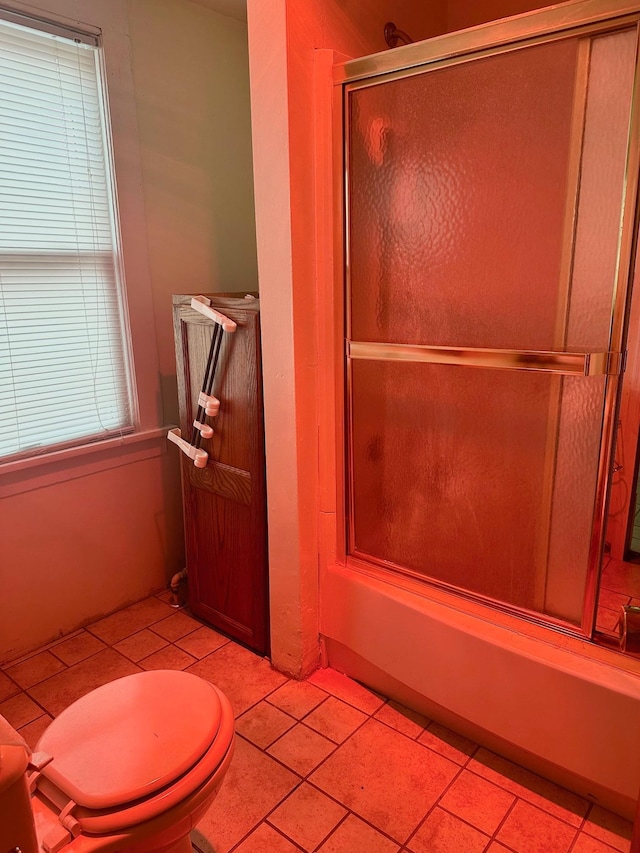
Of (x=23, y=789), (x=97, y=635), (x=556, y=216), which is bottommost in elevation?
(x=97, y=635)

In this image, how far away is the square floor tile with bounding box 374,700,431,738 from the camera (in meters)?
1.84

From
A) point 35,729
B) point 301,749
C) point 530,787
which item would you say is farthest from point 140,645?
point 530,787

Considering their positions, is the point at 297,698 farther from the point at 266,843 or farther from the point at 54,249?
the point at 54,249

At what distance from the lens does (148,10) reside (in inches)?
87.4

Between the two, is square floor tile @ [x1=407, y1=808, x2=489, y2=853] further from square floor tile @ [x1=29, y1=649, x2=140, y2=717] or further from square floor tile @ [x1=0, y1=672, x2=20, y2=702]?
square floor tile @ [x1=0, y1=672, x2=20, y2=702]

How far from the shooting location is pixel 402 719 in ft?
6.18

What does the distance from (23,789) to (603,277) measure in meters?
1.44

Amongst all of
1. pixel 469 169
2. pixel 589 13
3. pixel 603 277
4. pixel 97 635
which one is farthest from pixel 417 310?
pixel 97 635

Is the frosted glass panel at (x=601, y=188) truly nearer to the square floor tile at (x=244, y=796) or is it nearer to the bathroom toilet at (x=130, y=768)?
the bathroom toilet at (x=130, y=768)

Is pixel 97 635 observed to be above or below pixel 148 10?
below

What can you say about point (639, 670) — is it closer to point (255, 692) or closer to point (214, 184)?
point (255, 692)

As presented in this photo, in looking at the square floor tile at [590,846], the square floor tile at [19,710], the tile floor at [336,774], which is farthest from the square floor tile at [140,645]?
the square floor tile at [590,846]

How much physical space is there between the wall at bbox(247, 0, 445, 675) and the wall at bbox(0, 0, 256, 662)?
0.72m

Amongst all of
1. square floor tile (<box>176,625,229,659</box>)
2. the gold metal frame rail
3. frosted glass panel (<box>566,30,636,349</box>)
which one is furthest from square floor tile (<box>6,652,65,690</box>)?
frosted glass panel (<box>566,30,636,349</box>)
